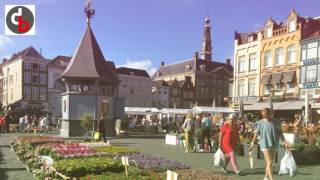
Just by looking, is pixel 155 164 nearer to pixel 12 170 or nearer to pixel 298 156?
pixel 12 170

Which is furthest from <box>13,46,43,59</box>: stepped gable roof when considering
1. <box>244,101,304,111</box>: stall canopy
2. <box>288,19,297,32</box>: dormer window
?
<box>288,19,297,32</box>: dormer window

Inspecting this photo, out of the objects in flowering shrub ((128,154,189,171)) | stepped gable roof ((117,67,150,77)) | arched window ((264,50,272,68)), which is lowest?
flowering shrub ((128,154,189,171))

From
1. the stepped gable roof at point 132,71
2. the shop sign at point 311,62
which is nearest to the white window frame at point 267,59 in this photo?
the shop sign at point 311,62

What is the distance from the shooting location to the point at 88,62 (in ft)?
107

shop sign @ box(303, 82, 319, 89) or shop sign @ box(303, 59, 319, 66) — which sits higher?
shop sign @ box(303, 59, 319, 66)

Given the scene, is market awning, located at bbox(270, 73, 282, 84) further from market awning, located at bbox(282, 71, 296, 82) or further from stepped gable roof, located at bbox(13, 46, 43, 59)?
stepped gable roof, located at bbox(13, 46, 43, 59)

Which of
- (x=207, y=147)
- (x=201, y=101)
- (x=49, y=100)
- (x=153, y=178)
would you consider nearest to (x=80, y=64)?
(x=207, y=147)

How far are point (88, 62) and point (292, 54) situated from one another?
23.3 m

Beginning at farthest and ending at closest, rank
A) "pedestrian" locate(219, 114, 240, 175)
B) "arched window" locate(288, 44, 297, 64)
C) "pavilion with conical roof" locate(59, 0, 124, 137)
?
1. "arched window" locate(288, 44, 297, 64)
2. "pavilion with conical roof" locate(59, 0, 124, 137)
3. "pedestrian" locate(219, 114, 240, 175)

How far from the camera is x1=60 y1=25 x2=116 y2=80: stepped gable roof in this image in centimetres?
3169

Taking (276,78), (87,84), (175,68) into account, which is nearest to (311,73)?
(276,78)

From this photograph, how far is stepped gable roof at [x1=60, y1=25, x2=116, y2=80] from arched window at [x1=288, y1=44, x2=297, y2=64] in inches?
838

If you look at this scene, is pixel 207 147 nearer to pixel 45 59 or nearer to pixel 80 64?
pixel 80 64

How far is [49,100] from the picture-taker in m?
74.9
